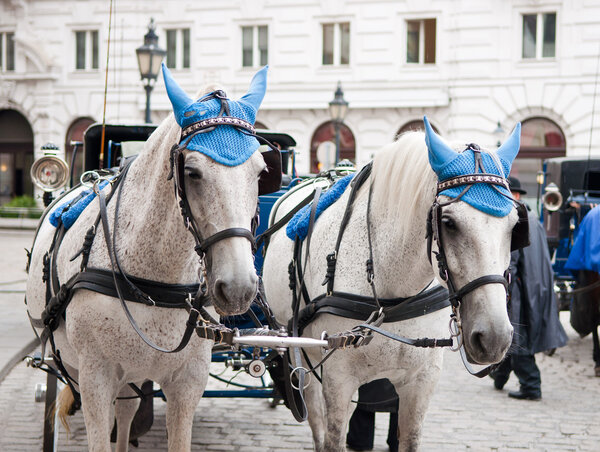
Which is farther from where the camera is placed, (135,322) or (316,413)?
(316,413)

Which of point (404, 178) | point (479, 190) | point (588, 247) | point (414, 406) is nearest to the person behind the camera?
point (479, 190)

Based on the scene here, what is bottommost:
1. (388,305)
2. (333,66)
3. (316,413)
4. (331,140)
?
(316,413)

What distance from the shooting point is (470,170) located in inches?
124

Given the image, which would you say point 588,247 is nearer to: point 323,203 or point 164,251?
point 323,203

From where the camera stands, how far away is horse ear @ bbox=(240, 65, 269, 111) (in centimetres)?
320

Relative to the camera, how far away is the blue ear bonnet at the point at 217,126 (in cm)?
290

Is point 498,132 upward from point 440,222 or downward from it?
upward

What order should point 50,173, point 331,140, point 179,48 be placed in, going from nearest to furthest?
point 50,173
point 331,140
point 179,48

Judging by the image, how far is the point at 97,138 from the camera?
6.20m

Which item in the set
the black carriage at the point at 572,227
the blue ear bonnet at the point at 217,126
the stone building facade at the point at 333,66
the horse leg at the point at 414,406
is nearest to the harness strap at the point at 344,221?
the horse leg at the point at 414,406

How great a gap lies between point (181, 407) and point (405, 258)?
1263mm

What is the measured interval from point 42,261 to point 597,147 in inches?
912

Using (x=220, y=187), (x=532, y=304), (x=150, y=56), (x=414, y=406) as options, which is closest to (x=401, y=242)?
(x=414, y=406)

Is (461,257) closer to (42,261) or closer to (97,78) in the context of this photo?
(42,261)
